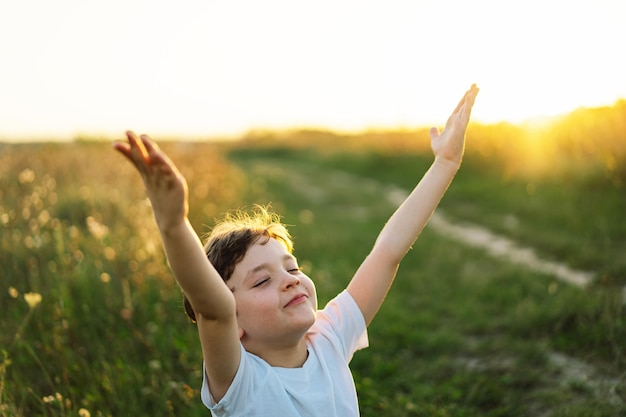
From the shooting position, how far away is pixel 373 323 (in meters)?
4.65

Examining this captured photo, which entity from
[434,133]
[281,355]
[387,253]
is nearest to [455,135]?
[434,133]

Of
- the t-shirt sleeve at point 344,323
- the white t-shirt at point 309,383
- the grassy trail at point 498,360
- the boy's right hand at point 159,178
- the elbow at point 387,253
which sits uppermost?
the boy's right hand at point 159,178

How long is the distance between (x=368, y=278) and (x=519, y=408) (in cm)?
149

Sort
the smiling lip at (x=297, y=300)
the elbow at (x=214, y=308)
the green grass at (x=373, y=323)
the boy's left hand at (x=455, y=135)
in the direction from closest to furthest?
the elbow at (x=214, y=308) < the smiling lip at (x=297, y=300) < the boy's left hand at (x=455, y=135) < the green grass at (x=373, y=323)

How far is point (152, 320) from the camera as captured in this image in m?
3.86

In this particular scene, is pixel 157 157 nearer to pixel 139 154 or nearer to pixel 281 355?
pixel 139 154

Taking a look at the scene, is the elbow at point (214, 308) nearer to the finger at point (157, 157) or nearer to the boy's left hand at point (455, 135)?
the finger at point (157, 157)

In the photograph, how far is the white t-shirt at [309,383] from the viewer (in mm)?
1701

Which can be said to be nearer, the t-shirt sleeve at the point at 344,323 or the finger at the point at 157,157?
the finger at the point at 157,157

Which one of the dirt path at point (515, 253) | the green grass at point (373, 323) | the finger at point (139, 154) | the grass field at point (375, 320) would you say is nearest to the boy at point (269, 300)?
the finger at point (139, 154)

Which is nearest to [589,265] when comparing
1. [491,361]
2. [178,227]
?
[491,361]

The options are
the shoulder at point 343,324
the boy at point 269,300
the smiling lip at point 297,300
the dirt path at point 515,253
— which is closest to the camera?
the boy at point 269,300

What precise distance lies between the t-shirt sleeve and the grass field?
2.94 ft

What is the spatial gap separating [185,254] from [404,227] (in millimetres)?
1013
